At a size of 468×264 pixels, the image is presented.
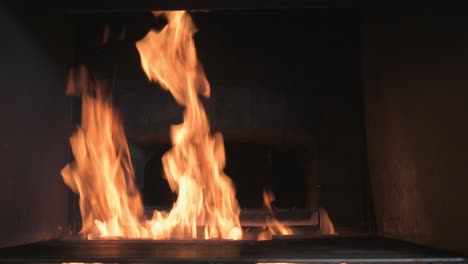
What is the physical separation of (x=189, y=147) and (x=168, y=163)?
15 centimetres

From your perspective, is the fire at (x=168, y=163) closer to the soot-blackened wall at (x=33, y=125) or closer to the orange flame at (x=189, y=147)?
the orange flame at (x=189, y=147)

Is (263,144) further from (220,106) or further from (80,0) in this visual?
(80,0)

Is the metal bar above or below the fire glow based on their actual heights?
above

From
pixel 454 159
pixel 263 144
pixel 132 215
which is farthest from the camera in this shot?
pixel 263 144

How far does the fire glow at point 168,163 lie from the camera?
2.35 m

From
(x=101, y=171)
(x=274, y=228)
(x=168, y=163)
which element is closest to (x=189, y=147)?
(x=168, y=163)

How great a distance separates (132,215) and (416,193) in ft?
4.23

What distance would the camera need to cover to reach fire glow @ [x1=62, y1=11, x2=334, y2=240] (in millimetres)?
2352

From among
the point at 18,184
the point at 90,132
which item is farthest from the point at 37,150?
the point at 90,132

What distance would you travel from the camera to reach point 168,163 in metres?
2.46

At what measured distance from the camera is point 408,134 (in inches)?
73.6

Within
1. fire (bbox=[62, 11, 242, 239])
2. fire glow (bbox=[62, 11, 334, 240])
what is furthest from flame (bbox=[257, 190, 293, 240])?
fire (bbox=[62, 11, 242, 239])

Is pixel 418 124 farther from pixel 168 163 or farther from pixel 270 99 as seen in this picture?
pixel 168 163

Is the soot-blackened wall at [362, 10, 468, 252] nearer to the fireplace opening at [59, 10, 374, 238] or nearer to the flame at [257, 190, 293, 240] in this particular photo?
the fireplace opening at [59, 10, 374, 238]
